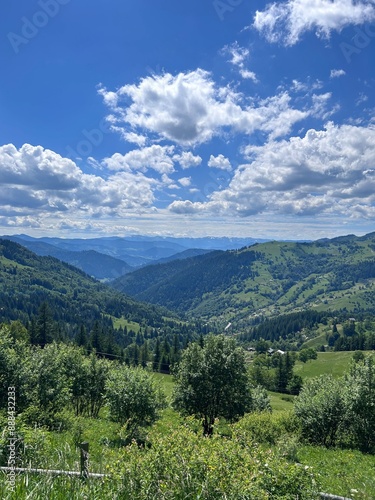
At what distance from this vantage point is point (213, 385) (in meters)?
32.8

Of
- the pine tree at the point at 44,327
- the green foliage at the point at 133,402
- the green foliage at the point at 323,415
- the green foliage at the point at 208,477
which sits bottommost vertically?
the pine tree at the point at 44,327

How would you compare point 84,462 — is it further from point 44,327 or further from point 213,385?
point 44,327

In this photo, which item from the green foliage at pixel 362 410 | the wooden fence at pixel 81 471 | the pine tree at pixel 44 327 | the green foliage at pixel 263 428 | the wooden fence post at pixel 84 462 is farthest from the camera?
the pine tree at pixel 44 327

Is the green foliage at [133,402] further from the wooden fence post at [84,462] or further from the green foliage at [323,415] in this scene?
the wooden fence post at [84,462]

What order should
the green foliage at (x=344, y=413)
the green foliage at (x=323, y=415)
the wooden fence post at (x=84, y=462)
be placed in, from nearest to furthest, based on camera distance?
the wooden fence post at (x=84, y=462), the green foliage at (x=344, y=413), the green foliage at (x=323, y=415)

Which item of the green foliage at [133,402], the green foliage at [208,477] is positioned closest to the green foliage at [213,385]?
the green foliage at [133,402]

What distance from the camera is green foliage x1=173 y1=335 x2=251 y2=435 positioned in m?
32.8

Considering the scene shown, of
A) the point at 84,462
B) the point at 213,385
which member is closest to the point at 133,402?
the point at 213,385

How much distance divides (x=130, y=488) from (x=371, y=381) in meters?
30.5

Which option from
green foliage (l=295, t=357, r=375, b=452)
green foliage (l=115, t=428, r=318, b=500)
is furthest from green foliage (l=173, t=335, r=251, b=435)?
green foliage (l=115, t=428, r=318, b=500)

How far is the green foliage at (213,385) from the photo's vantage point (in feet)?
108

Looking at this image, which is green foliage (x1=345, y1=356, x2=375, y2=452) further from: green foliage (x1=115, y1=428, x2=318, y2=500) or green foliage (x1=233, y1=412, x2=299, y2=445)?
green foliage (x1=115, y1=428, x2=318, y2=500)

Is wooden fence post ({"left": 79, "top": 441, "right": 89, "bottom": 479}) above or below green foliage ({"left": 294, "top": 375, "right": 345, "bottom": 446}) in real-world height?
above

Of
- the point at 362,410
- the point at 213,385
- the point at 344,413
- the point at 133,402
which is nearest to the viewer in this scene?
the point at 133,402
